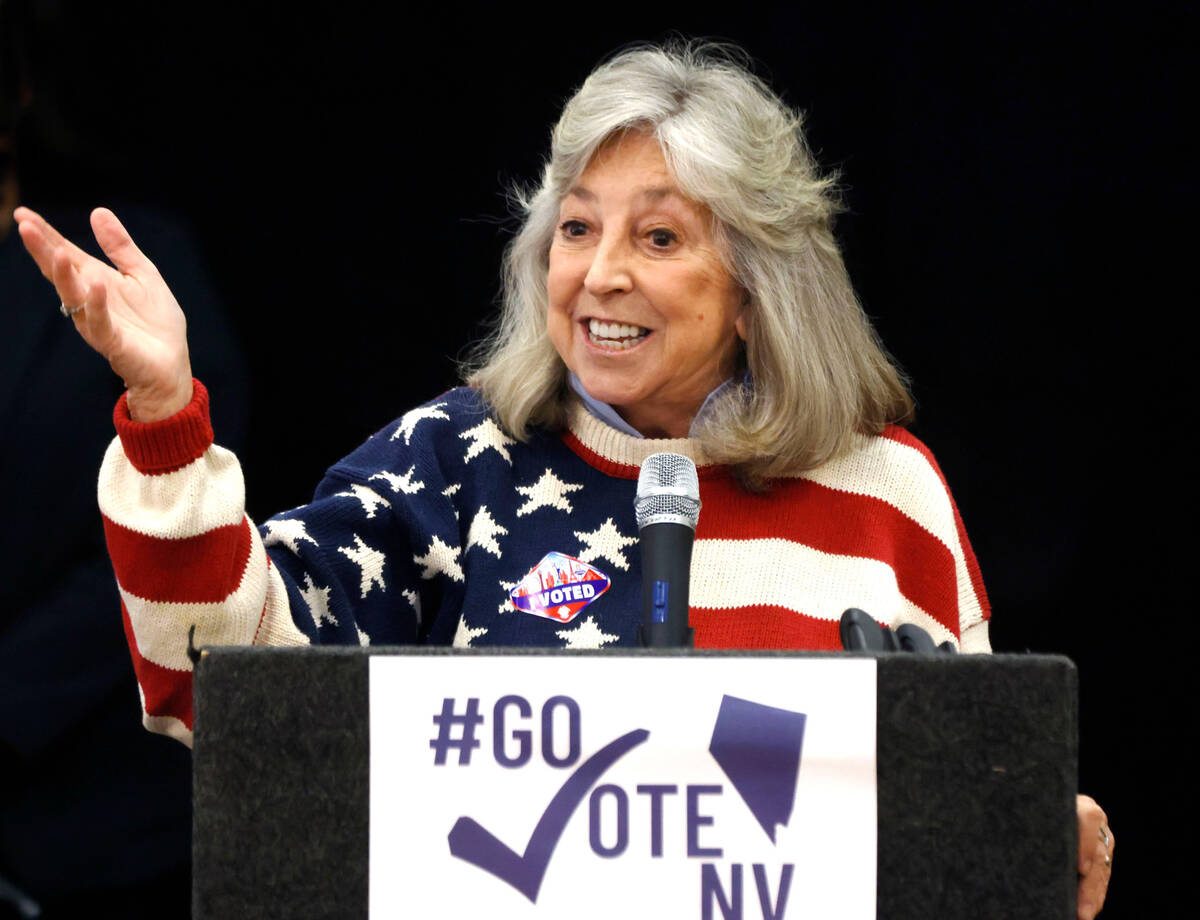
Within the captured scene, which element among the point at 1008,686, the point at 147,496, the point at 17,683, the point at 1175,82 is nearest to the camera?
the point at 1008,686

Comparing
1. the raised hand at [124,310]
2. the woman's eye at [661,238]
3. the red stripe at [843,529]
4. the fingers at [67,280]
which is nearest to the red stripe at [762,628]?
the red stripe at [843,529]

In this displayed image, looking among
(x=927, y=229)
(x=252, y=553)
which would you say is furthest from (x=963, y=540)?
(x=252, y=553)

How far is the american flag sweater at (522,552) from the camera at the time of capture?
1480 mm

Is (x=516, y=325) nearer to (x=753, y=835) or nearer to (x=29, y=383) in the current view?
(x=29, y=383)

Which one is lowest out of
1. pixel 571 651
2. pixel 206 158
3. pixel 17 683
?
pixel 571 651

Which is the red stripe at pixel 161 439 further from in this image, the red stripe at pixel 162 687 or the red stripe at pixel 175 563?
the red stripe at pixel 162 687

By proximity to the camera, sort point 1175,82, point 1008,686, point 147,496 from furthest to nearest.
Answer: point 1175,82 → point 147,496 → point 1008,686

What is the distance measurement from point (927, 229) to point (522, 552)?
3.83 feet

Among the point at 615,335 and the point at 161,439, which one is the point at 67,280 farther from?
the point at 615,335

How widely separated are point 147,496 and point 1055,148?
1803mm

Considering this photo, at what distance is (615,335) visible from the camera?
1889 millimetres

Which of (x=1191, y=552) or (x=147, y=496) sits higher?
(x=1191, y=552)

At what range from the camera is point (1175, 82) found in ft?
8.18

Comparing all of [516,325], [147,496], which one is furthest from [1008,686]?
[516,325]
